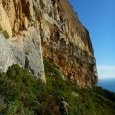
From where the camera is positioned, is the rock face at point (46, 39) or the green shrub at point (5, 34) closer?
the green shrub at point (5, 34)

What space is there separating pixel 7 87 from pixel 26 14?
1149 cm

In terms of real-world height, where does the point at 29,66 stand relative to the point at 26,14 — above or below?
below

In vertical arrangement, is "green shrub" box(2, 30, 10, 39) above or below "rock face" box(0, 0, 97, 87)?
below

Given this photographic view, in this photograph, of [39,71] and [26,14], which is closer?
[39,71]

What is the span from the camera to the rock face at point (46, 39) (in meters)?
24.8

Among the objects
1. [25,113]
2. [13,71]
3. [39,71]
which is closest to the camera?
[25,113]

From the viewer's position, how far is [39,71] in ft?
85.9

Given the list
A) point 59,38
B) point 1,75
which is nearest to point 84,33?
point 59,38

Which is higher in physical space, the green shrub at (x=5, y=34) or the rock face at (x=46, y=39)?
the rock face at (x=46, y=39)

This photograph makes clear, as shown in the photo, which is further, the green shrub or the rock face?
the rock face

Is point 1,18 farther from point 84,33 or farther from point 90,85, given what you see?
point 84,33

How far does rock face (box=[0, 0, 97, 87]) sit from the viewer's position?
81.5 feet

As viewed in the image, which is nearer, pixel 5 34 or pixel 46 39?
pixel 5 34

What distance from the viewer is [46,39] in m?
41.8
